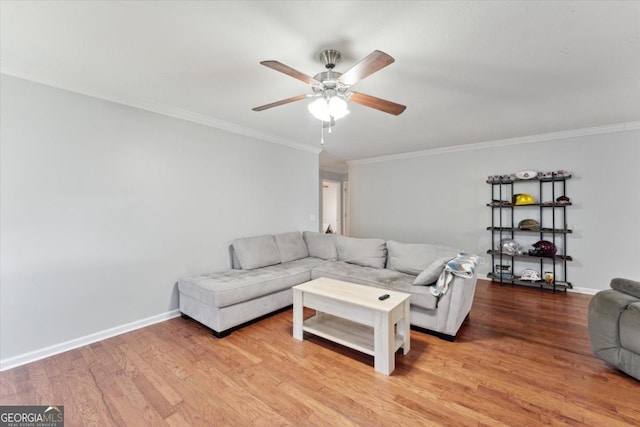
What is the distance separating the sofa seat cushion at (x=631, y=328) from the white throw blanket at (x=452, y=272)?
1000 mm

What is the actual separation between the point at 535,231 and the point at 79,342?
5916mm

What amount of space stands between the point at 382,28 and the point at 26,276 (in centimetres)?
336

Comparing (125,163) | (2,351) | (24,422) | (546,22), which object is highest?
(546,22)

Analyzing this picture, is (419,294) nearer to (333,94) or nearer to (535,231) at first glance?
(333,94)

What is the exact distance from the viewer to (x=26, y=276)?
2293 millimetres

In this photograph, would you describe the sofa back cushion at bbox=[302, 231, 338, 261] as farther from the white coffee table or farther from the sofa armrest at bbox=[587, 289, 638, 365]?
the sofa armrest at bbox=[587, 289, 638, 365]

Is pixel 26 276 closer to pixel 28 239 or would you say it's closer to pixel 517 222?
pixel 28 239

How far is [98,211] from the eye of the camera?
105 inches

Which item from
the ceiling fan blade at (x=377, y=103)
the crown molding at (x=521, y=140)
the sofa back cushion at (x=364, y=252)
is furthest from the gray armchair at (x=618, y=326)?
the crown molding at (x=521, y=140)

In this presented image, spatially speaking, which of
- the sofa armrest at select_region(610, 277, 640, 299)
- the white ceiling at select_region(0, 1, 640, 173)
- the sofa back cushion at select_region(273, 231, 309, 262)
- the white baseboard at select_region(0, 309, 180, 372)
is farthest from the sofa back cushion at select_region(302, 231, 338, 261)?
the sofa armrest at select_region(610, 277, 640, 299)

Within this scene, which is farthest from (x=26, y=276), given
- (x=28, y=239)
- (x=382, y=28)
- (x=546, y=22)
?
(x=546, y=22)

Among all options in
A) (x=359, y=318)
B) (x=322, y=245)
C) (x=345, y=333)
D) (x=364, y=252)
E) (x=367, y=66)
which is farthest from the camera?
(x=322, y=245)

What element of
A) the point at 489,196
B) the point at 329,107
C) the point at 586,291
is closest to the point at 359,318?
the point at 329,107

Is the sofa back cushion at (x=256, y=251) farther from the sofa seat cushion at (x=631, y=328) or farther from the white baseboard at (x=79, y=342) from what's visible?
the sofa seat cushion at (x=631, y=328)
